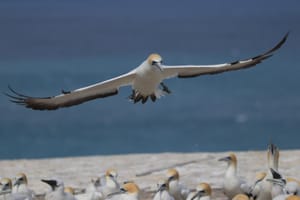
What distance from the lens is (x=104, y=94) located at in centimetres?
1088

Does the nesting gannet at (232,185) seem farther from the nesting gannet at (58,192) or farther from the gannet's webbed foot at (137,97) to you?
the nesting gannet at (58,192)

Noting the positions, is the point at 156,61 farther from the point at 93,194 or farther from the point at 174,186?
the point at 93,194

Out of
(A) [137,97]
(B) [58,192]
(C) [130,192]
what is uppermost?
(A) [137,97]

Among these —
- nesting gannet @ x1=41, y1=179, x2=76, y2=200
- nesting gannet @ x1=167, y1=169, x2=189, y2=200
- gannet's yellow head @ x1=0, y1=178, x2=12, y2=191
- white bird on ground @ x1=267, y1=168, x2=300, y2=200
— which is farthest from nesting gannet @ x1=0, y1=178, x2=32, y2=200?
white bird on ground @ x1=267, y1=168, x2=300, y2=200

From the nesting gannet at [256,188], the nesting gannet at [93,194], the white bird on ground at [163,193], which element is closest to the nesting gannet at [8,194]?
the nesting gannet at [93,194]

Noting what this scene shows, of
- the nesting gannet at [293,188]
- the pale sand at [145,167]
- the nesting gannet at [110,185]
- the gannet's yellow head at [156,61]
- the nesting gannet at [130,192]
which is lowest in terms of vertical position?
the nesting gannet at [293,188]

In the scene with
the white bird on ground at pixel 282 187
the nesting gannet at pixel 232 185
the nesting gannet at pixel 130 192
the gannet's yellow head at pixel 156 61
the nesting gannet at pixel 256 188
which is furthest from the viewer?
the nesting gannet at pixel 232 185

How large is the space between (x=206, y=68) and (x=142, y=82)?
1.04 m

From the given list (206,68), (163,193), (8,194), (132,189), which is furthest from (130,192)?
(206,68)

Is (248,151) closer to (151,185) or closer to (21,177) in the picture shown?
(151,185)

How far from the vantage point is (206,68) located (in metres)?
10.6

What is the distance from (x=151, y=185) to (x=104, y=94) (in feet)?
4.12

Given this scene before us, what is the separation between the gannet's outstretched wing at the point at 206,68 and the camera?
10.2 metres

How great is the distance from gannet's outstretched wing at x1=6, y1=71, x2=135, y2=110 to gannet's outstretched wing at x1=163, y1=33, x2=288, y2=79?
1.42ft
